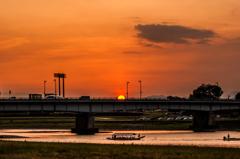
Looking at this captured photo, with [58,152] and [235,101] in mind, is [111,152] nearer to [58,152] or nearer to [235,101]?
[58,152]

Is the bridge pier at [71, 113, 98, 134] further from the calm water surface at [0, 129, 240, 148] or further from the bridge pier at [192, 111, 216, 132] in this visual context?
the bridge pier at [192, 111, 216, 132]

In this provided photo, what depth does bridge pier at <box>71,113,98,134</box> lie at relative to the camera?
11338 centimetres

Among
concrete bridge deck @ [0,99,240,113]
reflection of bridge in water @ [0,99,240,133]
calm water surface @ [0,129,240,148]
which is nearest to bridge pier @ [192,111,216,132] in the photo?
reflection of bridge in water @ [0,99,240,133]

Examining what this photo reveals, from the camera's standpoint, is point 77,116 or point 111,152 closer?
point 111,152

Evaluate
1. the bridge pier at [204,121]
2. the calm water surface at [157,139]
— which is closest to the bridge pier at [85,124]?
the calm water surface at [157,139]

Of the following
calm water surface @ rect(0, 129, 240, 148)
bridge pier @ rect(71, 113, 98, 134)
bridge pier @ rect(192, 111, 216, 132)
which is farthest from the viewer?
bridge pier @ rect(192, 111, 216, 132)

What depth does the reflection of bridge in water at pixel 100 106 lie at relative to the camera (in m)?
109

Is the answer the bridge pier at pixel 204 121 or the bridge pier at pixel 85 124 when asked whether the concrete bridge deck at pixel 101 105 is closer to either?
the bridge pier at pixel 85 124

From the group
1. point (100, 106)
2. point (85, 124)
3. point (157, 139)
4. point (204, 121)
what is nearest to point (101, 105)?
point (100, 106)

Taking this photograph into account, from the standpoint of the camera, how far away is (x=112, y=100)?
118625mm

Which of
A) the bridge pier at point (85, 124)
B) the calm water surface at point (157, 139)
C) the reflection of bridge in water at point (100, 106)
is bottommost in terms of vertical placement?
the calm water surface at point (157, 139)

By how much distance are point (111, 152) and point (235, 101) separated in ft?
306

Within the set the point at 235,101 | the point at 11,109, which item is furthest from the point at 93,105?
the point at 235,101

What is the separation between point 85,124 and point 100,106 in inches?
287
